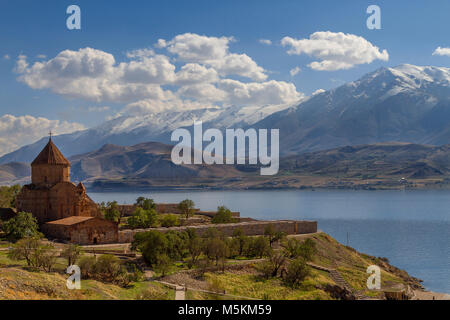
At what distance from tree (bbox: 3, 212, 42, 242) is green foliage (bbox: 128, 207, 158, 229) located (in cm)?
965

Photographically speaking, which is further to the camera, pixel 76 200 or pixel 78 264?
pixel 76 200

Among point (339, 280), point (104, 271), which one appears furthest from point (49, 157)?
point (339, 280)

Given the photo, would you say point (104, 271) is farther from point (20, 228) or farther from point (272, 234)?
point (272, 234)

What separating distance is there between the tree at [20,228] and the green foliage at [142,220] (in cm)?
965

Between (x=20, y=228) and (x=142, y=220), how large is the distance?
12.3 m

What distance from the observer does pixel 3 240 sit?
141 ft

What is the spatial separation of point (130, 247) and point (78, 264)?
37.3 feet

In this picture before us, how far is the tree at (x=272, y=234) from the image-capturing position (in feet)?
163

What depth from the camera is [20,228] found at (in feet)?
143
